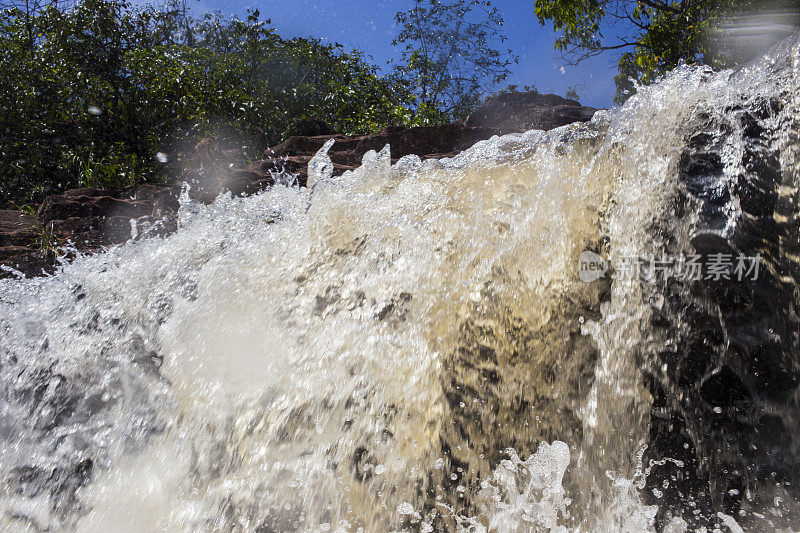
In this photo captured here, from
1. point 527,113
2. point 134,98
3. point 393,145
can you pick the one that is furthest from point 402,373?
point 134,98

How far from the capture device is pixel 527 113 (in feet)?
14.3

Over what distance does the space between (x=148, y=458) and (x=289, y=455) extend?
1.91 ft

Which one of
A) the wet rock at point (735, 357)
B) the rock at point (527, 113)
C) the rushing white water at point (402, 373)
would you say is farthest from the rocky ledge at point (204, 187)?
the wet rock at point (735, 357)

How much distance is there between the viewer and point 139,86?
23.2 ft

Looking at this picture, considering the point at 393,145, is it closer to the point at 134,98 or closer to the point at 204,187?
the point at 204,187

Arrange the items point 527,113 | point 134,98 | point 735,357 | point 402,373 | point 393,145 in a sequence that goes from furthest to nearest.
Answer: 1. point 134,98
2. point 527,113
3. point 393,145
4. point 402,373
5. point 735,357

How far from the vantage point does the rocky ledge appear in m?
3.78

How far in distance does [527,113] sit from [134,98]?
214 inches

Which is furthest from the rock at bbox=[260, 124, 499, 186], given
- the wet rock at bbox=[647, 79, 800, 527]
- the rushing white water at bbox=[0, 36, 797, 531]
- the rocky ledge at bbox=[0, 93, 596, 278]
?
the wet rock at bbox=[647, 79, 800, 527]

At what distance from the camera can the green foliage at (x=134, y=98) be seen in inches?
244

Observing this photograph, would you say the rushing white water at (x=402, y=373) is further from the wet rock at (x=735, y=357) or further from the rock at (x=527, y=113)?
the rock at (x=527, y=113)

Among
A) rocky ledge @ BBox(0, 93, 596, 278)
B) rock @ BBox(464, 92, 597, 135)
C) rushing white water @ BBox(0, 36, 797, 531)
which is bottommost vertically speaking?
rushing white water @ BBox(0, 36, 797, 531)

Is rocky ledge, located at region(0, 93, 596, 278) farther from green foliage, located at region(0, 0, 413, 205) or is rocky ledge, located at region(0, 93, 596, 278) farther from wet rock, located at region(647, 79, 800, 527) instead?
wet rock, located at region(647, 79, 800, 527)

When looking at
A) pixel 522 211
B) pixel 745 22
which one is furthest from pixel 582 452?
pixel 745 22
